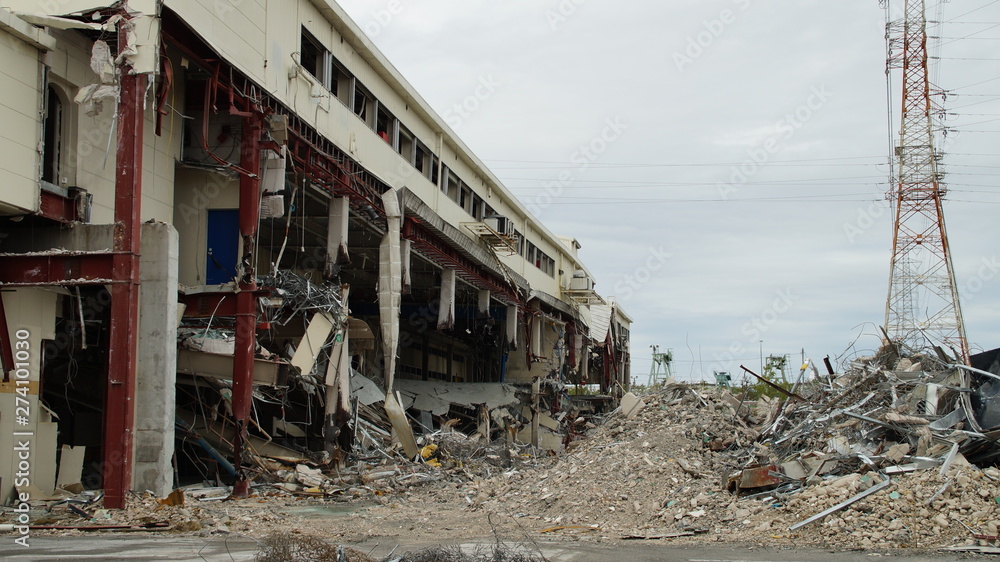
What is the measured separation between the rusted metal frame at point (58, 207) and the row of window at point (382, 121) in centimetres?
605

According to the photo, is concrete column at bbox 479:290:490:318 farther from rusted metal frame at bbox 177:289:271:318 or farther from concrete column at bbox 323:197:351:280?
rusted metal frame at bbox 177:289:271:318

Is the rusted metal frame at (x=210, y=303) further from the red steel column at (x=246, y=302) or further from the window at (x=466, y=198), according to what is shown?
the window at (x=466, y=198)

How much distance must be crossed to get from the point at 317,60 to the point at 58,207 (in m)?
7.40

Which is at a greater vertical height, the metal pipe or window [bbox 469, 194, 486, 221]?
window [bbox 469, 194, 486, 221]

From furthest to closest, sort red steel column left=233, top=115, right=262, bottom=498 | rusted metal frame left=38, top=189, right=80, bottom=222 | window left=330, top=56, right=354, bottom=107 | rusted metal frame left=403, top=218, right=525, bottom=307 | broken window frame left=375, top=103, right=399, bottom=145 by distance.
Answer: broken window frame left=375, top=103, right=399, bottom=145, rusted metal frame left=403, top=218, right=525, bottom=307, window left=330, top=56, right=354, bottom=107, red steel column left=233, top=115, right=262, bottom=498, rusted metal frame left=38, top=189, right=80, bottom=222

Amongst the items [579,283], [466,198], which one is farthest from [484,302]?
[579,283]

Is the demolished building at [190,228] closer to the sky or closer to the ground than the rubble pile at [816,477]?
closer to the sky

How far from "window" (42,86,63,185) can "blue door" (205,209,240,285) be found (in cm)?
315

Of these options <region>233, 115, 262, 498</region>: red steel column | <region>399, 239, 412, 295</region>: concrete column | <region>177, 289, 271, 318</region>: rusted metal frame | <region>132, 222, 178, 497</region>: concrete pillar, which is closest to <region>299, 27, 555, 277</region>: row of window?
<region>399, 239, 412, 295</region>: concrete column

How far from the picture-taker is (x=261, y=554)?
25.2 feet

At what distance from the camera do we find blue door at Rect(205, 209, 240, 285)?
1532cm

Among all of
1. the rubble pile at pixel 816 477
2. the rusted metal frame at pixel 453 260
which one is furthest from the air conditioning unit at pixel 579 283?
the rubble pile at pixel 816 477

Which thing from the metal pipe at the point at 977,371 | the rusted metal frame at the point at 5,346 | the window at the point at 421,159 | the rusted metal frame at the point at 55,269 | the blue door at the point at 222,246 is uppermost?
the window at the point at 421,159

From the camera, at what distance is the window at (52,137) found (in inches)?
496
